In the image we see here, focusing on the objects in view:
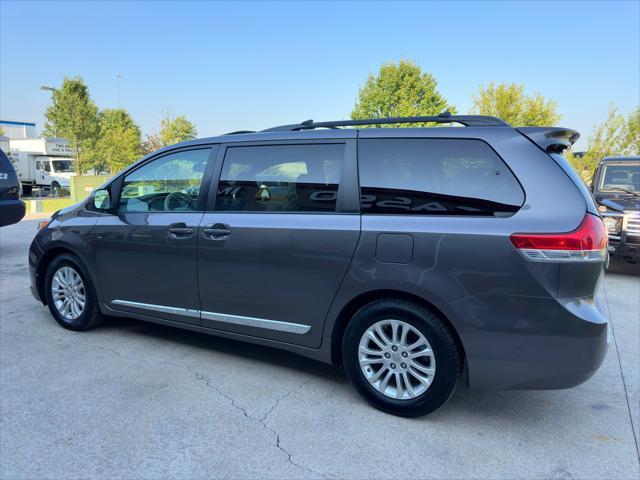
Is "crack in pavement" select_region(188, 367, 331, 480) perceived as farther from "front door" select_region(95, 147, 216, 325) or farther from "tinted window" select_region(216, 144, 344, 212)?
"tinted window" select_region(216, 144, 344, 212)

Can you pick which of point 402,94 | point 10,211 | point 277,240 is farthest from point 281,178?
point 402,94

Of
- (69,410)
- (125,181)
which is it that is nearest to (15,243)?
(125,181)

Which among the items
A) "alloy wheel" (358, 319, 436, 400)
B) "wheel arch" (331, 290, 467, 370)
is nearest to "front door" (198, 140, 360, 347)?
"wheel arch" (331, 290, 467, 370)

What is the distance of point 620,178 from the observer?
7.99 meters

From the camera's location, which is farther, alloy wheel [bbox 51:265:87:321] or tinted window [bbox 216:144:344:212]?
alloy wheel [bbox 51:265:87:321]

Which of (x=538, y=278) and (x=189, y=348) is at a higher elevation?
(x=538, y=278)

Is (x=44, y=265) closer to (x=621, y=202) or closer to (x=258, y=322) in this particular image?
(x=258, y=322)

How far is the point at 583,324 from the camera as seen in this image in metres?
2.43

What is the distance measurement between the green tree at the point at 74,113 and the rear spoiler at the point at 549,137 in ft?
104

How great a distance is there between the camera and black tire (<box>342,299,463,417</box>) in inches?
105

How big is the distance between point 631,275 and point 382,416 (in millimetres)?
6608

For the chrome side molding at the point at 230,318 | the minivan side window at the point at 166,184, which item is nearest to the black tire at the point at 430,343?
the chrome side molding at the point at 230,318

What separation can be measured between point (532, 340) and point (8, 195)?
7.99 metres

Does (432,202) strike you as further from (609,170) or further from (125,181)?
(609,170)
